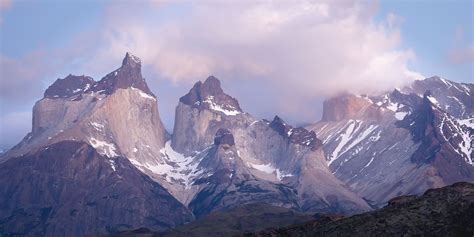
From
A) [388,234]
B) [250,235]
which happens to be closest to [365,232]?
[388,234]

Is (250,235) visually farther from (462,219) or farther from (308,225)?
(462,219)

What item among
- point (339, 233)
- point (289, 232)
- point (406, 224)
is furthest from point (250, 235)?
point (406, 224)

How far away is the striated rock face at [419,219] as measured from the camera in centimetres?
14907

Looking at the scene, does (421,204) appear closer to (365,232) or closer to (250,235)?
(365,232)

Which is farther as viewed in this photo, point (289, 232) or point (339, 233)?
point (289, 232)

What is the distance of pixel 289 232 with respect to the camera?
559ft

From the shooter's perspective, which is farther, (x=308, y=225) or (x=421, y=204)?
(x=308, y=225)

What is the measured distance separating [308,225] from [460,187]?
2932 cm

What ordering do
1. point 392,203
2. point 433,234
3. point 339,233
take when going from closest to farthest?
point 433,234 → point 339,233 → point 392,203

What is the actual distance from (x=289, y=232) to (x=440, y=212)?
3042cm

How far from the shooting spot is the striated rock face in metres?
149

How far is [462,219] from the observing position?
5876 inches

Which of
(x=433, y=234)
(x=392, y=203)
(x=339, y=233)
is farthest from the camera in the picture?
(x=392, y=203)

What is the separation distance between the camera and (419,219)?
154m
